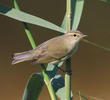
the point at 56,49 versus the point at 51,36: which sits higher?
the point at 56,49

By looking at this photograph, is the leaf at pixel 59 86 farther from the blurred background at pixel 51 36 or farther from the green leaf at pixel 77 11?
the blurred background at pixel 51 36

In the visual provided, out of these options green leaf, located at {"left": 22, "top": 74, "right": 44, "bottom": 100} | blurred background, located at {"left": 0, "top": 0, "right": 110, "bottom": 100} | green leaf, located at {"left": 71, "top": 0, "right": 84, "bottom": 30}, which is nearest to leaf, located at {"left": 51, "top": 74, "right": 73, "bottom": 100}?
green leaf, located at {"left": 22, "top": 74, "right": 44, "bottom": 100}

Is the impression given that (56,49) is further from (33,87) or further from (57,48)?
(33,87)

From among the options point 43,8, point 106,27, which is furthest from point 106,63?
point 43,8

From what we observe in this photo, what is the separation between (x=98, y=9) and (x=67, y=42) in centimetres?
94

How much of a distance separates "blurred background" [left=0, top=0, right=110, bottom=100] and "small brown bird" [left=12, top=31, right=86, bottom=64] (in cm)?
80

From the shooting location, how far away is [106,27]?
6.12ft

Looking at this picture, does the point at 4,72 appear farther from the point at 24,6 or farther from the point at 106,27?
the point at 106,27

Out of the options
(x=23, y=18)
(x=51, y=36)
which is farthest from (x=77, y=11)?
(x=51, y=36)

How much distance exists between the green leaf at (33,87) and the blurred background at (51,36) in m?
0.90

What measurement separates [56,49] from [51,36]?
33.9 inches

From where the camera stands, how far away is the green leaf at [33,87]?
0.85m

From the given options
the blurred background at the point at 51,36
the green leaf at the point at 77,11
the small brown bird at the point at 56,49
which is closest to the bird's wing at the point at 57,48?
the small brown bird at the point at 56,49

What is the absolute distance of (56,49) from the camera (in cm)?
97
